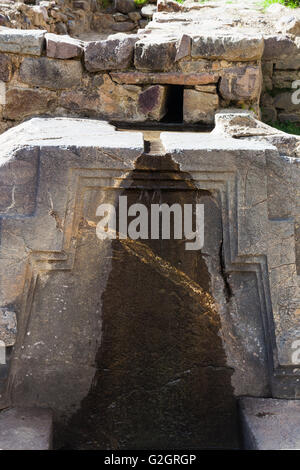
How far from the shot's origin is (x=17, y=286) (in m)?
2.35

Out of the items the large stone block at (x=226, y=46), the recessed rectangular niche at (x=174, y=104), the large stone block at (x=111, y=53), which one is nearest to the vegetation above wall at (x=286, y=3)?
the large stone block at (x=226, y=46)

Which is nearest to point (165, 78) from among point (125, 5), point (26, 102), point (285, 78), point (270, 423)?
point (26, 102)

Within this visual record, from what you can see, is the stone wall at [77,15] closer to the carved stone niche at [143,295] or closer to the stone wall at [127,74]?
the stone wall at [127,74]

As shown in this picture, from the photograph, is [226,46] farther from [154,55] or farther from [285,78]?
[285,78]

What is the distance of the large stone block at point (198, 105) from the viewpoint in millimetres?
3824

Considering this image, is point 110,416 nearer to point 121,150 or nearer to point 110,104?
point 121,150

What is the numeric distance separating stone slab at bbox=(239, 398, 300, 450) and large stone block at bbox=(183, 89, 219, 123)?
2132 millimetres

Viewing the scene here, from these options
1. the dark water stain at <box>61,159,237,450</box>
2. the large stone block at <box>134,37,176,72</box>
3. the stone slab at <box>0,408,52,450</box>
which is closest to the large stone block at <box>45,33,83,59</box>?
the large stone block at <box>134,37,176,72</box>

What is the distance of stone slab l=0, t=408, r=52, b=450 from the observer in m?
2.09

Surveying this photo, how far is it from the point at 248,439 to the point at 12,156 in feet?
5.24

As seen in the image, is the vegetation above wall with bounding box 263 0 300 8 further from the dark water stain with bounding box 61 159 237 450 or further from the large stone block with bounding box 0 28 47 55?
the dark water stain with bounding box 61 159 237 450

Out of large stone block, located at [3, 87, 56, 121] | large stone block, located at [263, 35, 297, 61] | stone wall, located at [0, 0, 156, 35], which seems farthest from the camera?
→ stone wall, located at [0, 0, 156, 35]

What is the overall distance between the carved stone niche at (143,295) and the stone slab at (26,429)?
62mm
